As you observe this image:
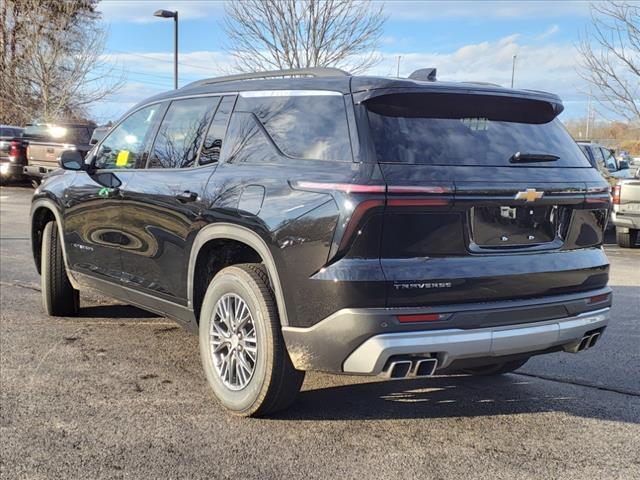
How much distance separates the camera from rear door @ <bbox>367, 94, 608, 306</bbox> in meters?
3.22

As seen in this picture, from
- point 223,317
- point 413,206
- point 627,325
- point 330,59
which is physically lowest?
point 627,325

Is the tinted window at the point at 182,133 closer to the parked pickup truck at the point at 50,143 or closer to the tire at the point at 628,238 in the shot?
the tire at the point at 628,238

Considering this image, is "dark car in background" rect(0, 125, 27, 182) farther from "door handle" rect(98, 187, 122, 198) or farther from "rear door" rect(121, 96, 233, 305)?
"rear door" rect(121, 96, 233, 305)

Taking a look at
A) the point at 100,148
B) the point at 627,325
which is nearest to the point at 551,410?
the point at 627,325

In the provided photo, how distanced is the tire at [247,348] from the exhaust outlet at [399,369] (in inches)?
24.6

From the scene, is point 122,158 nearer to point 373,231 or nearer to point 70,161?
point 70,161

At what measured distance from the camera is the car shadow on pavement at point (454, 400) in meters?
3.99

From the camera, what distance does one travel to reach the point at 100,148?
18.1ft

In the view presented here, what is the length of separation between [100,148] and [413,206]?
10.7 feet

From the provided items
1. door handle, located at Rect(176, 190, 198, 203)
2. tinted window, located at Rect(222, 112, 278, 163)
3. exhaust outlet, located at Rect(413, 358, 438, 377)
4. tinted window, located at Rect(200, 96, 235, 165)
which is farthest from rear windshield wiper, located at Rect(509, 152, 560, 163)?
door handle, located at Rect(176, 190, 198, 203)

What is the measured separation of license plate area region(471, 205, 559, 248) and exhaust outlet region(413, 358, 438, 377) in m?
0.63

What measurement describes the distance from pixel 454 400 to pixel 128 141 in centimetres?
306

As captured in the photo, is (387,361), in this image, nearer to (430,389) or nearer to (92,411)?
(430,389)

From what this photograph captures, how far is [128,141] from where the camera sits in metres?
5.20
